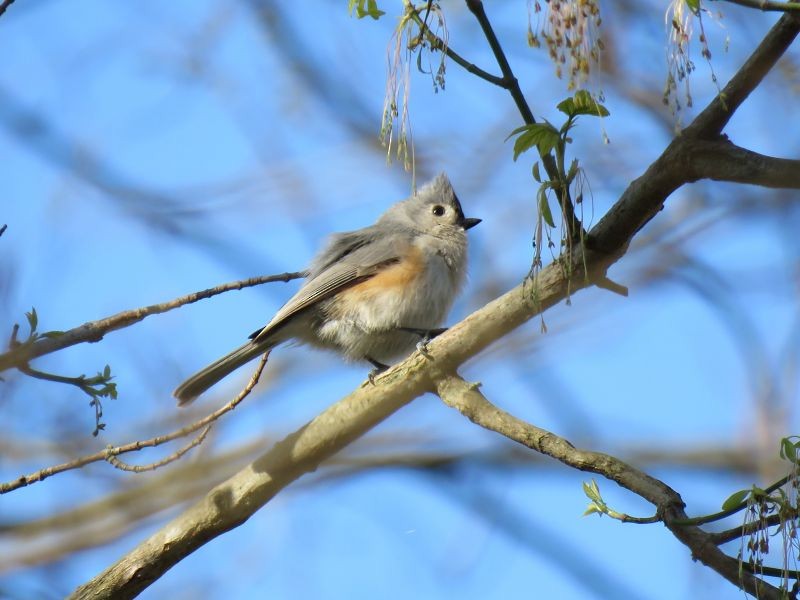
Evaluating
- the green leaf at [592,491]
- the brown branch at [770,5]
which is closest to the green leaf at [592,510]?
the green leaf at [592,491]

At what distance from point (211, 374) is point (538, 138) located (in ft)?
8.45

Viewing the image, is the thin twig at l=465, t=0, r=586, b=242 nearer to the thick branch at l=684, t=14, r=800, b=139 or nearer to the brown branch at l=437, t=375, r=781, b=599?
the thick branch at l=684, t=14, r=800, b=139

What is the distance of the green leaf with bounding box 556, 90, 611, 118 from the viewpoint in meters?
2.13

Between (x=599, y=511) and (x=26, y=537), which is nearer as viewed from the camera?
(x=599, y=511)

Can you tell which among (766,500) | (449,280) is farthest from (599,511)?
(449,280)

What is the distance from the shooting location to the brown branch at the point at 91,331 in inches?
81.7

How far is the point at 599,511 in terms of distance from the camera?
7.38 ft

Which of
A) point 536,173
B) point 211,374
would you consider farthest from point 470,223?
point 536,173

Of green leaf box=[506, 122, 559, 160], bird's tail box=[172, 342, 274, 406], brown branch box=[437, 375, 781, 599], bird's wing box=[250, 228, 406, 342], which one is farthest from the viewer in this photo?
bird's wing box=[250, 228, 406, 342]

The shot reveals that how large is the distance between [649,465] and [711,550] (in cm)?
421

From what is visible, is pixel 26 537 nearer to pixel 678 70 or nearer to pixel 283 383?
pixel 283 383

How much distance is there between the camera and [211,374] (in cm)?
437

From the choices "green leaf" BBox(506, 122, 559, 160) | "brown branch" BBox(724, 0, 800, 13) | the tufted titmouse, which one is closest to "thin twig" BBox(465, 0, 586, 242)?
"green leaf" BBox(506, 122, 559, 160)

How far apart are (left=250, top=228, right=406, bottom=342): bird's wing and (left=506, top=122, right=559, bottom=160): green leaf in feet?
7.76
